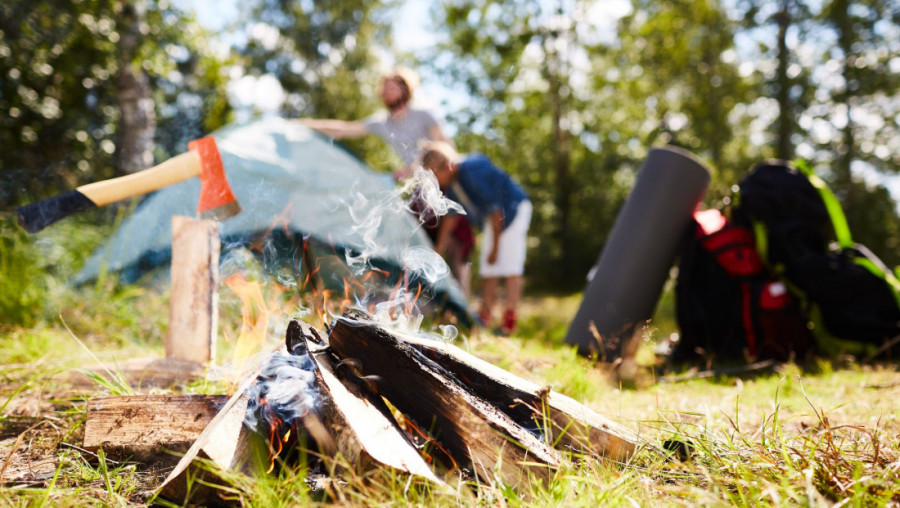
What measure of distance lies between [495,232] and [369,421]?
3.27m

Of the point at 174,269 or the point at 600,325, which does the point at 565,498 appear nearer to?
the point at 174,269

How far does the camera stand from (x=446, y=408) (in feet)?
4.29

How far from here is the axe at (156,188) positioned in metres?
1.71

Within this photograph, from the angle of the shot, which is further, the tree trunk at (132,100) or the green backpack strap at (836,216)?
the tree trunk at (132,100)

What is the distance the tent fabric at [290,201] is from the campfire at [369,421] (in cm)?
190

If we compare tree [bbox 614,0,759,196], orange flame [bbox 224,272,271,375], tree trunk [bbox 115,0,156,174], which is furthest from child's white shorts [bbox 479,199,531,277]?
tree [bbox 614,0,759,196]

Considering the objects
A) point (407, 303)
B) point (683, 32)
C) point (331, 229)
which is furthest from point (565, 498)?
point (683, 32)

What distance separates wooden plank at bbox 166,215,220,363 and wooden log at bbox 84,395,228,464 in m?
0.66

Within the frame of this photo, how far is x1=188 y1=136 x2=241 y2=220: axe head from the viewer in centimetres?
206

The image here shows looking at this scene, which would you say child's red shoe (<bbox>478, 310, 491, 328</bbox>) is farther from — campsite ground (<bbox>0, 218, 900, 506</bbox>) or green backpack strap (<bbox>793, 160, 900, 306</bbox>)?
green backpack strap (<bbox>793, 160, 900, 306</bbox>)

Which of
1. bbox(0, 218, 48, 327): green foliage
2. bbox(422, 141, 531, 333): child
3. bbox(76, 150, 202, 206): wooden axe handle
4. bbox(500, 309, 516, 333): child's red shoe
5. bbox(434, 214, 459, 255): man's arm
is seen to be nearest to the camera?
bbox(76, 150, 202, 206): wooden axe handle

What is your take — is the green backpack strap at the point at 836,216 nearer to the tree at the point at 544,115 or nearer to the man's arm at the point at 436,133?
the man's arm at the point at 436,133

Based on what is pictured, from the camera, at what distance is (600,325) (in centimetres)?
313

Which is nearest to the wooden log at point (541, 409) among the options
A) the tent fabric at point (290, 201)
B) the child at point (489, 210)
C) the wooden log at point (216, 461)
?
the wooden log at point (216, 461)
